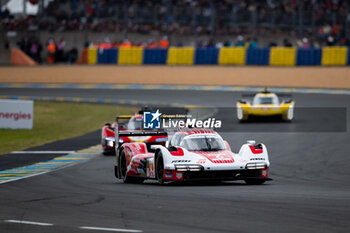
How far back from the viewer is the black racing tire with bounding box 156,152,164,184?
45.4ft

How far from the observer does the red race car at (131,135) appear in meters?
16.8

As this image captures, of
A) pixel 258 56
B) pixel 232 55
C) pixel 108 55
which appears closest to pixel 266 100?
pixel 258 56

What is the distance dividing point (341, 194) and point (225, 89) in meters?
31.2

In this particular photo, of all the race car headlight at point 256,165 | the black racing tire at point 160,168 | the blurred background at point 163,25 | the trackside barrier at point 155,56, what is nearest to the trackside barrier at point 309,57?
the blurred background at point 163,25

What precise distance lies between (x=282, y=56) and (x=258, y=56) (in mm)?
1494

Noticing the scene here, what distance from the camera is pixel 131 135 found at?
A: 16906mm

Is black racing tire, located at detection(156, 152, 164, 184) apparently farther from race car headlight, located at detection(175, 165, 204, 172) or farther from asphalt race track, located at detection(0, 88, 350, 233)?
race car headlight, located at detection(175, 165, 204, 172)

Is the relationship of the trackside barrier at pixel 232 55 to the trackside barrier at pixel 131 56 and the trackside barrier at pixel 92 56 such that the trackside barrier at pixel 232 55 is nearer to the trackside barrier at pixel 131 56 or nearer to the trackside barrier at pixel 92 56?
the trackside barrier at pixel 131 56

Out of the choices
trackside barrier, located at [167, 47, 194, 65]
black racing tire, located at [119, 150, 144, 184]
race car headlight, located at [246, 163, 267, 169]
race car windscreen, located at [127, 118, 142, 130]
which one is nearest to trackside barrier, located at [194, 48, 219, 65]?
trackside barrier, located at [167, 47, 194, 65]

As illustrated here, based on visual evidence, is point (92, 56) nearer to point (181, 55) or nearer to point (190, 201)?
point (181, 55)

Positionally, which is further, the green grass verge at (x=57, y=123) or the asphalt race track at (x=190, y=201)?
the green grass verge at (x=57, y=123)

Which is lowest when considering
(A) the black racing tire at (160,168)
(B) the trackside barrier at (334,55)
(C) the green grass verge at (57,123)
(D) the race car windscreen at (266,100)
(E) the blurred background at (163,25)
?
(C) the green grass verge at (57,123)

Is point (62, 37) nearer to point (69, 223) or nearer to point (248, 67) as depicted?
point (248, 67)

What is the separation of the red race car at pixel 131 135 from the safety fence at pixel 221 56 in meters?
21.2
